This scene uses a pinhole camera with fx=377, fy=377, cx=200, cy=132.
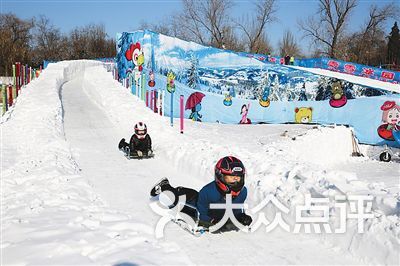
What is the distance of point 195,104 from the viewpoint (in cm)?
1808

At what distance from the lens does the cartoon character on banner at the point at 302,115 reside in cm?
1830

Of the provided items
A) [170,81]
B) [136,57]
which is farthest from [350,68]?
[136,57]

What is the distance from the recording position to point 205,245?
4.47 m

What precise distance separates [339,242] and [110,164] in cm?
528

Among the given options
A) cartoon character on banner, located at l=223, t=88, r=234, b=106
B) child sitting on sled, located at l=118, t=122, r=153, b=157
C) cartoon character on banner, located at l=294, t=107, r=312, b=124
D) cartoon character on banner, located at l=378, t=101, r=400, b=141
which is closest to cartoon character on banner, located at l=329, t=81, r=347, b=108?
cartoon character on banner, located at l=294, t=107, r=312, b=124

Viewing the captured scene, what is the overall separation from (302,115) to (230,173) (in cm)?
1464

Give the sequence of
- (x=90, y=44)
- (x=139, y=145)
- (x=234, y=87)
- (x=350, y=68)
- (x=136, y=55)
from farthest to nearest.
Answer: (x=90, y=44) < (x=350, y=68) < (x=136, y=55) < (x=234, y=87) < (x=139, y=145)

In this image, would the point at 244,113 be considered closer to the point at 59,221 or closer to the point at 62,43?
the point at 59,221

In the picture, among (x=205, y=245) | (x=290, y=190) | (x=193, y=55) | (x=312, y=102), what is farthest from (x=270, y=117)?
(x=205, y=245)

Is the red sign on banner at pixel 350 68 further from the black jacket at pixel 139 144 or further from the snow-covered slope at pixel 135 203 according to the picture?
the black jacket at pixel 139 144

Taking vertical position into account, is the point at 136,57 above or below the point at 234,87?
above

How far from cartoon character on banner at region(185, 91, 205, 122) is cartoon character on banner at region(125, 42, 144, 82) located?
3034mm

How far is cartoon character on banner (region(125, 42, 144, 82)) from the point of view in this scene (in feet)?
61.3

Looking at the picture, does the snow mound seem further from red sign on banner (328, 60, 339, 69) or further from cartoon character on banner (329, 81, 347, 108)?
red sign on banner (328, 60, 339, 69)
